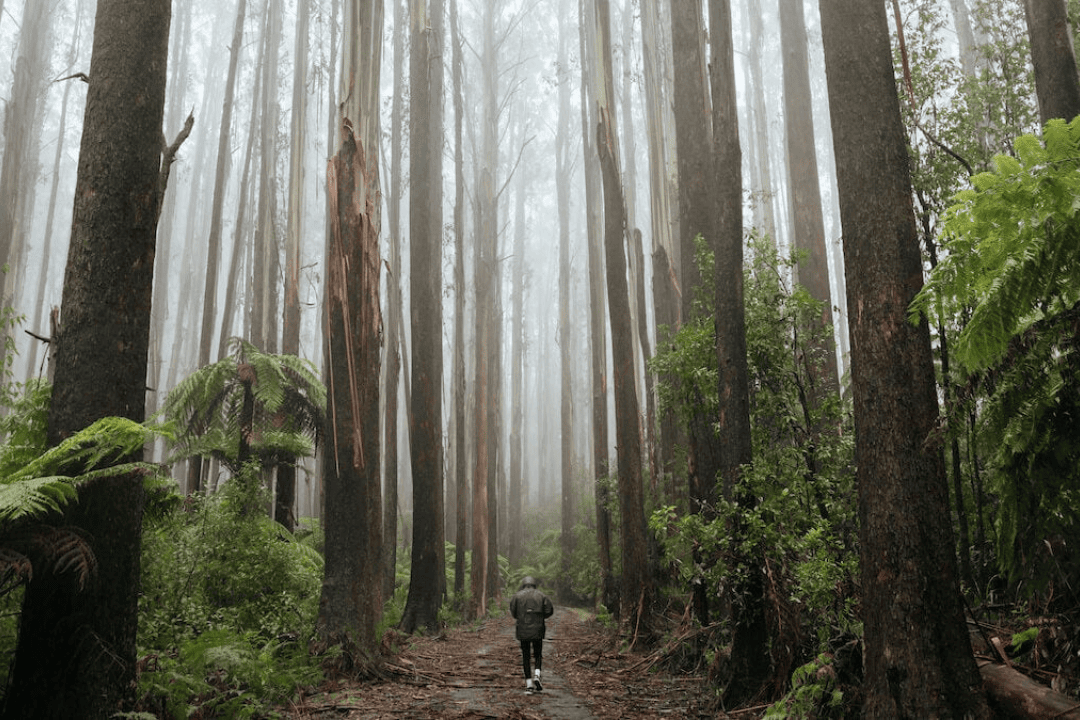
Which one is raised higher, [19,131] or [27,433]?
[19,131]

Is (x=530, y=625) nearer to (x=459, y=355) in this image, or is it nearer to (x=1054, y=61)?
(x=1054, y=61)

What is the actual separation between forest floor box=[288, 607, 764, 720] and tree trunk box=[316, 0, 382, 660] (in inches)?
30.4

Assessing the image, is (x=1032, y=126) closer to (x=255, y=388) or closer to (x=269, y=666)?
(x=269, y=666)

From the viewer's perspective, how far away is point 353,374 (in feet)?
24.8

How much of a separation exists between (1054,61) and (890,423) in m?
3.70

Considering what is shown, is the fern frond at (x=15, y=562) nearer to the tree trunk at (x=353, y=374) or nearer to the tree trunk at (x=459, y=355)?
the tree trunk at (x=353, y=374)

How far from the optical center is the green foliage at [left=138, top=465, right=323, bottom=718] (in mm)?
5062

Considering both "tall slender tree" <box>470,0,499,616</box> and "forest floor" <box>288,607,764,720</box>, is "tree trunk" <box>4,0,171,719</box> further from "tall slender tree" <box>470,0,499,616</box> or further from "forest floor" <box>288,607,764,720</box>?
"tall slender tree" <box>470,0,499,616</box>

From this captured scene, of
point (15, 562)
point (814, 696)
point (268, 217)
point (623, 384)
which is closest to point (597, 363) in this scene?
point (623, 384)

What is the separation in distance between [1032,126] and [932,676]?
6.22m

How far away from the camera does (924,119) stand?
7445mm

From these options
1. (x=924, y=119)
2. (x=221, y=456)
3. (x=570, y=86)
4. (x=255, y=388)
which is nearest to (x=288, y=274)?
(x=221, y=456)

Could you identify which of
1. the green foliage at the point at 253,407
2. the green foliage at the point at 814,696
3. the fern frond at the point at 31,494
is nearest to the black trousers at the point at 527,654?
the green foliage at the point at 814,696

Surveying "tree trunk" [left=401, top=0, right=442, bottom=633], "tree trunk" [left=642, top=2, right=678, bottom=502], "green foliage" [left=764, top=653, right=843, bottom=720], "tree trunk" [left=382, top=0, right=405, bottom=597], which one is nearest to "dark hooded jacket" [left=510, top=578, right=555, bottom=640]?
"tree trunk" [left=401, top=0, right=442, bottom=633]
